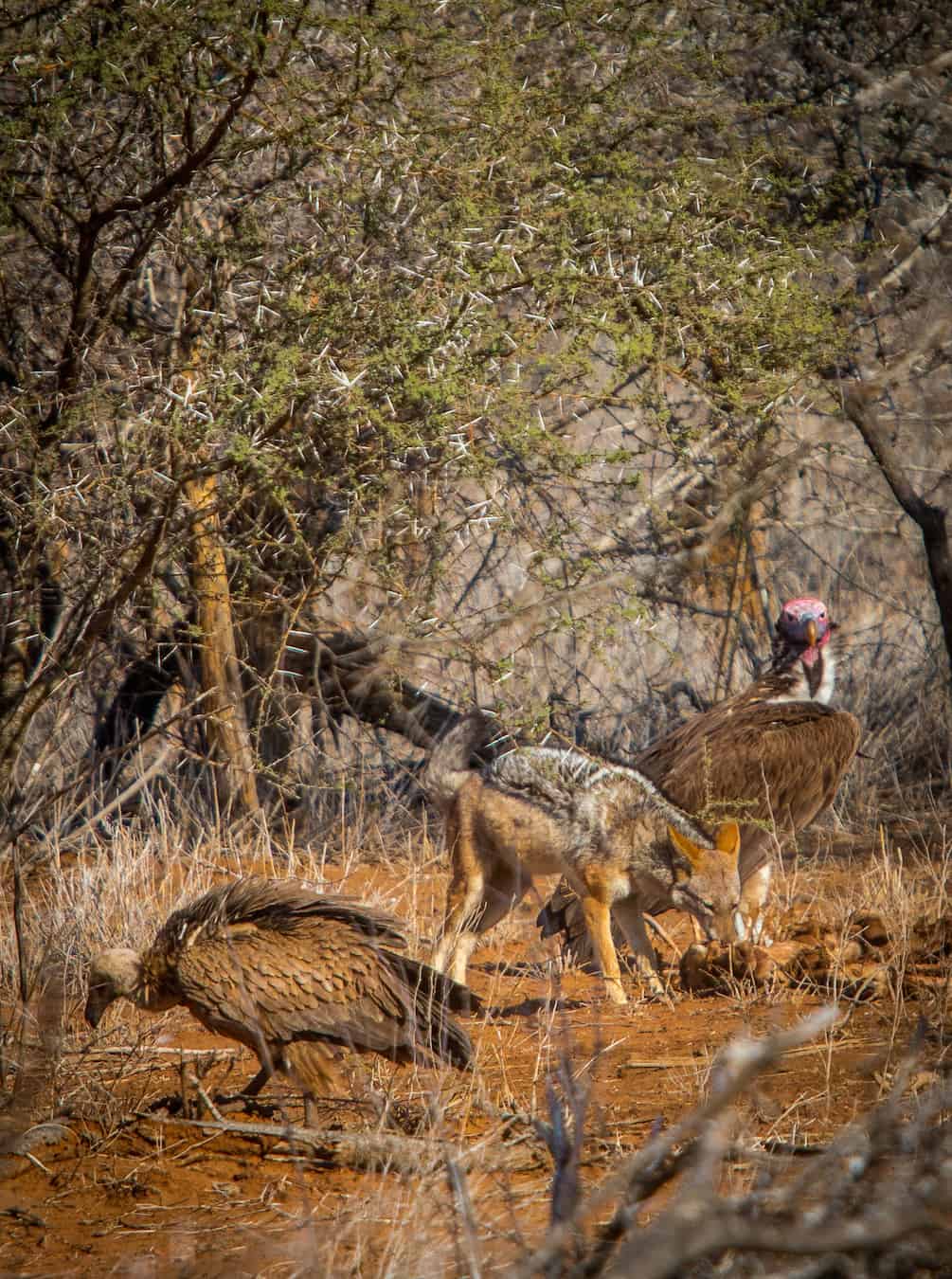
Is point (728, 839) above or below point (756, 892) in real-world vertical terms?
above

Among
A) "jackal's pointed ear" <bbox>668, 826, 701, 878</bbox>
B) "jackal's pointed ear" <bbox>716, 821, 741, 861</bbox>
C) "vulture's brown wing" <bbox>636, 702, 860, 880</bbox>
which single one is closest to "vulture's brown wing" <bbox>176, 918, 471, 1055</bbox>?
"jackal's pointed ear" <bbox>668, 826, 701, 878</bbox>

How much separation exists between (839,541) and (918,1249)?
34.7 feet

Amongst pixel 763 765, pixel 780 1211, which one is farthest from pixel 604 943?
pixel 780 1211

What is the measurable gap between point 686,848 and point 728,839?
383mm

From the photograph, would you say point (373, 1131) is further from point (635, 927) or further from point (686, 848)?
point (635, 927)

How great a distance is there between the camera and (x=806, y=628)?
8.40 m

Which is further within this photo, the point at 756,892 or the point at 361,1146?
the point at 756,892

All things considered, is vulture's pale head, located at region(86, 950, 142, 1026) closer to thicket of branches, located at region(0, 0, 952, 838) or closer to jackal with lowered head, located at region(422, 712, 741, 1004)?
thicket of branches, located at region(0, 0, 952, 838)

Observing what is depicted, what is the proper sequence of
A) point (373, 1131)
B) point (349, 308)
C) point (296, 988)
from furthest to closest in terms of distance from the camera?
point (349, 308), point (296, 988), point (373, 1131)

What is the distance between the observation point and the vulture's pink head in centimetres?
839

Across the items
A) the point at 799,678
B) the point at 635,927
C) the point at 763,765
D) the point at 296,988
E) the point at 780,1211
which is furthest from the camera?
the point at 799,678

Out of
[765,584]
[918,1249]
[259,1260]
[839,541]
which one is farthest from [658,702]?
[918,1249]

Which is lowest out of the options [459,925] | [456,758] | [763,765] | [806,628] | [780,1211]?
[459,925]

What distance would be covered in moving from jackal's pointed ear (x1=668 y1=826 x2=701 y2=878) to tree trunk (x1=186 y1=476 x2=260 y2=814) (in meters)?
2.37
